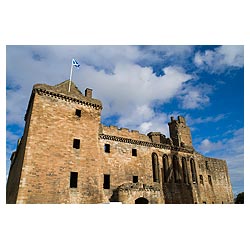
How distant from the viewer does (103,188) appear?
63.7 ft

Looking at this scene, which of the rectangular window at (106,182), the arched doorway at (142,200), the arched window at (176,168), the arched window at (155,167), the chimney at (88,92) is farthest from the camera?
the arched window at (176,168)

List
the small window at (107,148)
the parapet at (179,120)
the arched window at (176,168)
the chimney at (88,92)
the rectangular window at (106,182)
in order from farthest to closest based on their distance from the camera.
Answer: the parapet at (179,120), the arched window at (176,168), the chimney at (88,92), the small window at (107,148), the rectangular window at (106,182)

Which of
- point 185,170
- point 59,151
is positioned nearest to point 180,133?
point 185,170

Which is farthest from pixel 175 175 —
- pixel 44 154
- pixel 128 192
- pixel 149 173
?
pixel 44 154

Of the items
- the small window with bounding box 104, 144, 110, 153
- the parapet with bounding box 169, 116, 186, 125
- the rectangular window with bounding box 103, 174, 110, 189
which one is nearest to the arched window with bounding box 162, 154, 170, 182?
the parapet with bounding box 169, 116, 186, 125

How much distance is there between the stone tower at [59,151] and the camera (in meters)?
15.8

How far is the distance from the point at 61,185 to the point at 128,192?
5.51 m

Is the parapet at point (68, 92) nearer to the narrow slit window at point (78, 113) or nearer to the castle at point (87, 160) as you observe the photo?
the castle at point (87, 160)

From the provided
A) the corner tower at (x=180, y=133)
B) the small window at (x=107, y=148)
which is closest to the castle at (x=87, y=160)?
the small window at (x=107, y=148)

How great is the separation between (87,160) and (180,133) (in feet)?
44.2

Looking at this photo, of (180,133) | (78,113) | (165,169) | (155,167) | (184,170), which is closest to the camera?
(78,113)

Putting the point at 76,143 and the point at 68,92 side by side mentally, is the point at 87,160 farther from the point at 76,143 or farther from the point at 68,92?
Result: the point at 68,92

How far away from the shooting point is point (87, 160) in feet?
61.3

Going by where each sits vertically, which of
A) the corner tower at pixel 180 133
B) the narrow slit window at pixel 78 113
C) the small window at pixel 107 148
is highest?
the corner tower at pixel 180 133
